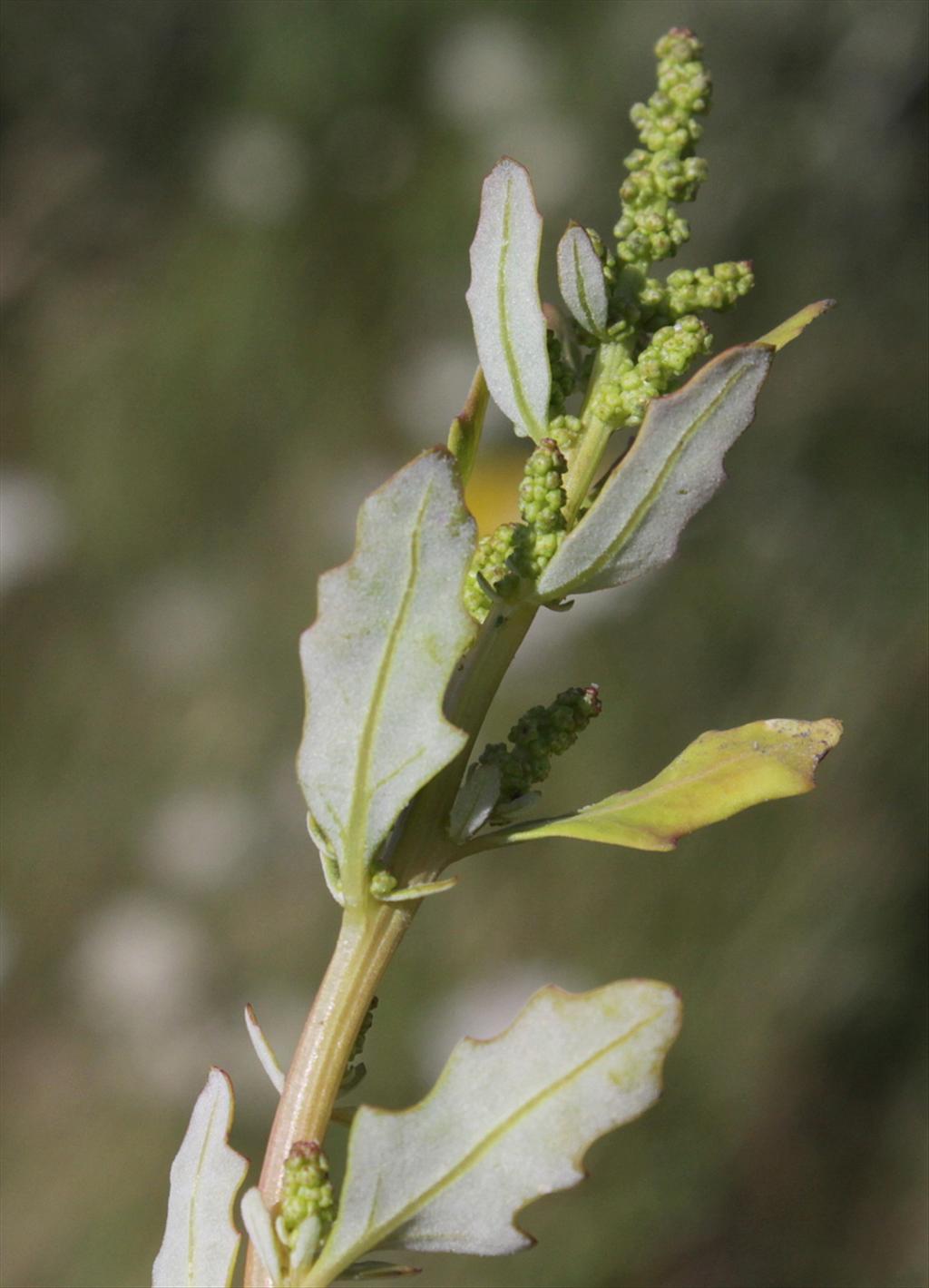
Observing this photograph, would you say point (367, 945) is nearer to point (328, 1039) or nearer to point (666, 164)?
point (328, 1039)

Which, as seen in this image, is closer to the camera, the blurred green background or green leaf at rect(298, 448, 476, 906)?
green leaf at rect(298, 448, 476, 906)

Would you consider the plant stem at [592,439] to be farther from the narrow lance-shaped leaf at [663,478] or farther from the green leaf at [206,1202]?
the green leaf at [206,1202]

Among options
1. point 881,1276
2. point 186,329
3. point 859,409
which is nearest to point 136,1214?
point 881,1276

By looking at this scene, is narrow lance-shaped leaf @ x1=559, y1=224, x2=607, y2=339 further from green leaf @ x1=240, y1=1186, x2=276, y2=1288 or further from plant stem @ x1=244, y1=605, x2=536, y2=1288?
green leaf @ x1=240, y1=1186, x2=276, y2=1288

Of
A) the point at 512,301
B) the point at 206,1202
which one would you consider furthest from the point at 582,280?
the point at 206,1202

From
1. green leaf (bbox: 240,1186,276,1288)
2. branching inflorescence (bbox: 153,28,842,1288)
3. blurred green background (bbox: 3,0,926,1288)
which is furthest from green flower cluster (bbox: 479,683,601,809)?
blurred green background (bbox: 3,0,926,1288)

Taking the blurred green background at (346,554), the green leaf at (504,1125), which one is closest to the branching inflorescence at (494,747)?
the green leaf at (504,1125)

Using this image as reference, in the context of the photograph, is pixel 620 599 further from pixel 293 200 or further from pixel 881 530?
pixel 293 200
